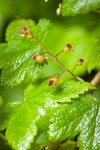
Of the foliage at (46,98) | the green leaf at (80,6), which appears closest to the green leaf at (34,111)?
the foliage at (46,98)

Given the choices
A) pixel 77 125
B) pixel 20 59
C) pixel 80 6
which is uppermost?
pixel 80 6

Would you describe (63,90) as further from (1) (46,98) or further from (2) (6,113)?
(2) (6,113)

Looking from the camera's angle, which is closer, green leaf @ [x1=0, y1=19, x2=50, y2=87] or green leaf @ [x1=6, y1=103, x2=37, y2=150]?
green leaf @ [x1=6, y1=103, x2=37, y2=150]

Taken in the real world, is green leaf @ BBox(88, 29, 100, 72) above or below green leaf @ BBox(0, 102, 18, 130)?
above

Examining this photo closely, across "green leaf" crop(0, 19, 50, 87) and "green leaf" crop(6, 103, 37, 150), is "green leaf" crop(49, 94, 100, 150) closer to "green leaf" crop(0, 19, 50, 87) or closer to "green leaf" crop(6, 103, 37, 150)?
"green leaf" crop(6, 103, 37, 150)

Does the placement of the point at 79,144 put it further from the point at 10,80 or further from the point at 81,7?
the point at 81,7

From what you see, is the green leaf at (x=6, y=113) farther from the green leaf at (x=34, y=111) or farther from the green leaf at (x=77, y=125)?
the green leaf at (x=77, y=125)

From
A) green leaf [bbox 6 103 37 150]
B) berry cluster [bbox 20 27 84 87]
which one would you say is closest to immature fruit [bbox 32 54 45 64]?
berry cluster [bbox 20 27 84 87]

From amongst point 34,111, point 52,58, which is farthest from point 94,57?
point 34,111
